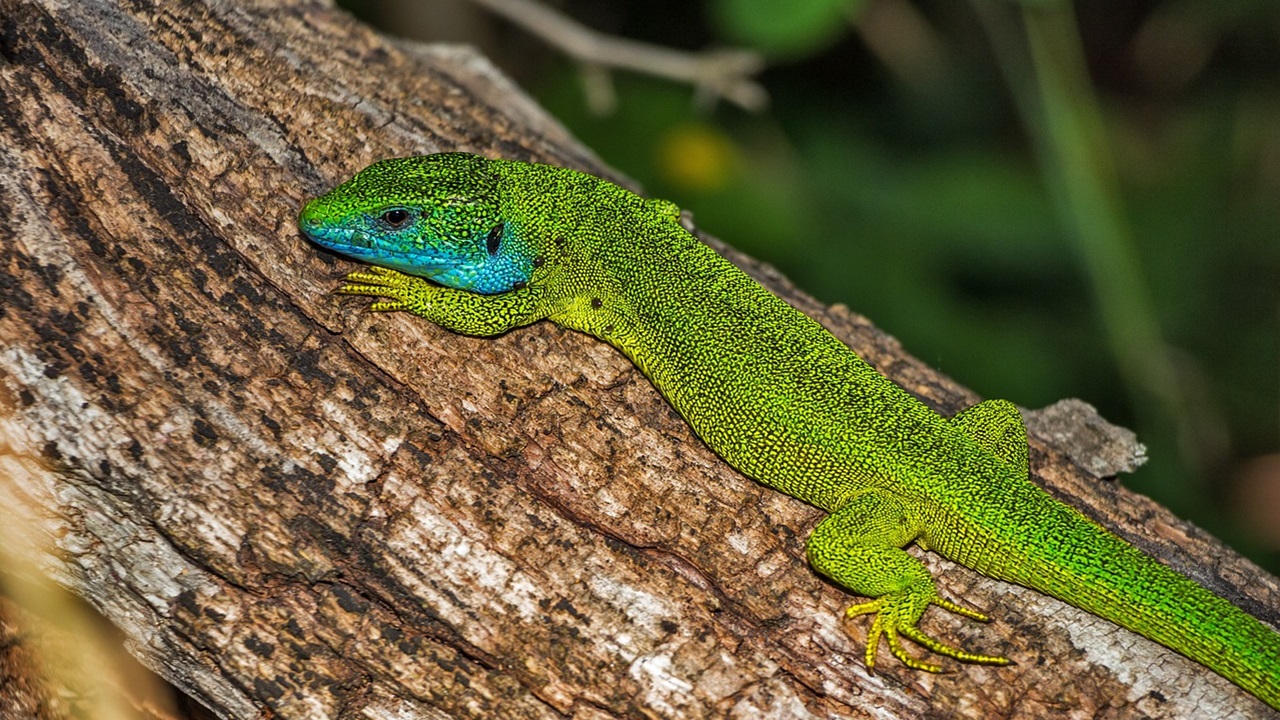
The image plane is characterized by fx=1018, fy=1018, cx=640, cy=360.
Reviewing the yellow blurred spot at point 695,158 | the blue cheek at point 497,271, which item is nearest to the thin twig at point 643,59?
the yellow blurred spot at point 695,158

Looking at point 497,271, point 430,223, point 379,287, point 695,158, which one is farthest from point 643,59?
point 379,287

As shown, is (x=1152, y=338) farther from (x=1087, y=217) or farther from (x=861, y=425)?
(x=861, y=425)

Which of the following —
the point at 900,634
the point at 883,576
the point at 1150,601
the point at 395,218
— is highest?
the point at 1150,601

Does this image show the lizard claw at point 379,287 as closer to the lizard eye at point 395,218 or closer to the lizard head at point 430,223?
the lizard head at point 430,223

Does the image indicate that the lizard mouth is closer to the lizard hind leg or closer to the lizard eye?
the lizard eye

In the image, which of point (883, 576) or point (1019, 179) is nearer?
point (883, 576)

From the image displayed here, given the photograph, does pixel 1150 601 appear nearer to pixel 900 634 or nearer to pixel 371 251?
pixel 900 634

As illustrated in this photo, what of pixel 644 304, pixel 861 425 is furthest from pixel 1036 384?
pixel 644 304

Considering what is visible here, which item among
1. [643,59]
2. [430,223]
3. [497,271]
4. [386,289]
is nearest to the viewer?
[386,289]
